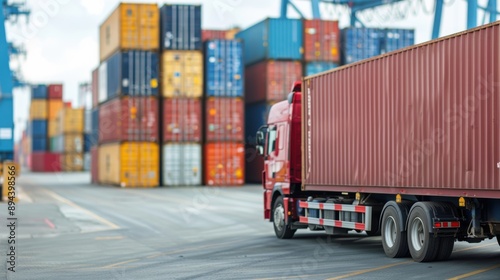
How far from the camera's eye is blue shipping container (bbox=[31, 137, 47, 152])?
104m

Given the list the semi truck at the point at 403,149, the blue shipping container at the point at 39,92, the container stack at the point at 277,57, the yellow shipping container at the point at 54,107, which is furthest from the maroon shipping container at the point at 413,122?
the yellow shipping container at the point at 54,107

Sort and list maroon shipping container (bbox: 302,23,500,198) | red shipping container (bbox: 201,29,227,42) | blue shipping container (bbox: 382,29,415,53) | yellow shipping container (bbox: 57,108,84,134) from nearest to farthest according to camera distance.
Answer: maroon shipping container (bbox: 302,23,500,198), blue shipping container (bbox: 382,29,415,53), red shipping container (bbox: 201,29,227,42), yellow shipping container (bbox: 57,108,84,134)

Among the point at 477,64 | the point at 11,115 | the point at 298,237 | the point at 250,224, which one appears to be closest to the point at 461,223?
the point at 477,64

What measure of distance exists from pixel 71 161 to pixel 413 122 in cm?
8977

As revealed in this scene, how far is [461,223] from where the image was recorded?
43.8ft

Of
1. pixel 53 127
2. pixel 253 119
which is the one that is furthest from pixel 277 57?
pixel 53 127

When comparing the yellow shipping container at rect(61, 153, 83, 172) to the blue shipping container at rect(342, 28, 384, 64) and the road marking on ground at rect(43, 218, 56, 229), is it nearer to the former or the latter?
the blue shipping container at rect(342, 28, 384, 64)

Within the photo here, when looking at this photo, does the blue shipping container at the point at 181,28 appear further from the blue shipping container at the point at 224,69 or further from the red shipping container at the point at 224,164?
the red shipping container at the point at 224,164

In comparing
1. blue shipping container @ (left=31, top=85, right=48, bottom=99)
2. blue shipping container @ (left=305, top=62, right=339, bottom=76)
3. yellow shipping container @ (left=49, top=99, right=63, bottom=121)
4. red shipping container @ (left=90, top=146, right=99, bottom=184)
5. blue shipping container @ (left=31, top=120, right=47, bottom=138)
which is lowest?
red shipping container @ (left=90, top=146, right=99, bottom=184)

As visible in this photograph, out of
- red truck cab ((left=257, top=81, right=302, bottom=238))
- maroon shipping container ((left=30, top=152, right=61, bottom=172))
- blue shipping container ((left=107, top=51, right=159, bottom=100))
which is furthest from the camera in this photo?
maroon shipping container ((left=30, top=152, right=61, bottom=172))

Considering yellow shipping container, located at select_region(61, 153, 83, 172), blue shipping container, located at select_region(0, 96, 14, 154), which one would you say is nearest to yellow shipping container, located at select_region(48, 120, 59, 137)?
yellow shipping container, located at select_region(61, 153, 83, 172)

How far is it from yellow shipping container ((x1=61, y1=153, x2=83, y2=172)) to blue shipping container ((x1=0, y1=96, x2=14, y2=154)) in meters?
78.7

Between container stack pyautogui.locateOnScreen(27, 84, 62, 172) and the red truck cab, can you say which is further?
container stack pyautogui.locateOnScreen(27, 84, 62, 172)

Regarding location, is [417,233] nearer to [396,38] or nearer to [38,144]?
[396,38]
